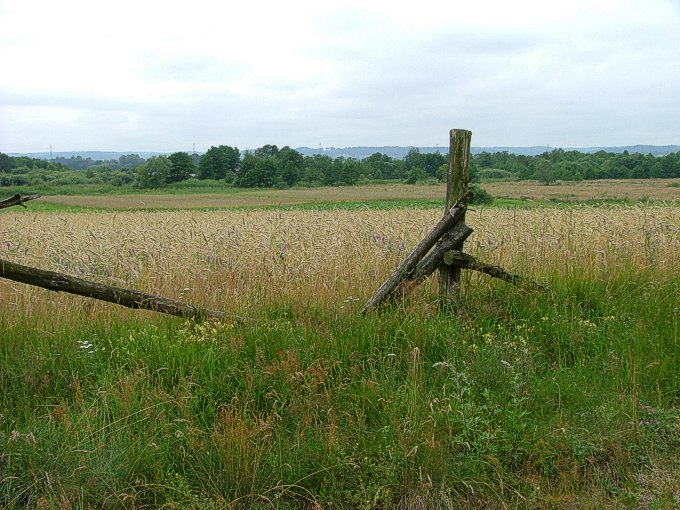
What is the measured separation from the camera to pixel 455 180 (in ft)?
18.8

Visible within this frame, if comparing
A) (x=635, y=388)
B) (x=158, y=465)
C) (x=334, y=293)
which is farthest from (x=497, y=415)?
(x=334, y=293)

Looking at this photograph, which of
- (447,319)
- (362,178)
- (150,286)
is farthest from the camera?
(362,178)

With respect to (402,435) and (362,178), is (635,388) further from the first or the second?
(362,178)

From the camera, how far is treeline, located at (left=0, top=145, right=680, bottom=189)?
9600cm

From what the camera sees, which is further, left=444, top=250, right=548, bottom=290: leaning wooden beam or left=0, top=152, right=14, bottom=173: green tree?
left=0, top=152, right=14, bottom=173: green tree

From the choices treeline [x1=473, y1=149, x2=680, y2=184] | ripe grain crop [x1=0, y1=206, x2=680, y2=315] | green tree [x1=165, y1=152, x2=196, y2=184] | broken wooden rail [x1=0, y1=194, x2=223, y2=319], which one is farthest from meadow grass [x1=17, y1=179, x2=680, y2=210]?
broken wooden rail [x1=0, y1=194, x2=223, y2=319]

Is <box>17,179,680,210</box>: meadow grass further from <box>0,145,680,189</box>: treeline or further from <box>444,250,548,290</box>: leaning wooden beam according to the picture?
<box>444,250,548,290</box>: leaning wooden beam

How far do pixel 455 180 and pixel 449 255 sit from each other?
753 mm

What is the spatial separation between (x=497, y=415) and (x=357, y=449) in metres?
0.97

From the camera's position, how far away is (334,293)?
601 centimetres

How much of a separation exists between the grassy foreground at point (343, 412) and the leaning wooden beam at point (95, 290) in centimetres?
17

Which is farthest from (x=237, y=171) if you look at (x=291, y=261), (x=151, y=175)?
(x=291, y=261)

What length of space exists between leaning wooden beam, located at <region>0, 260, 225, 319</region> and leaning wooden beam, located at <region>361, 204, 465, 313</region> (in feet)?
4.74

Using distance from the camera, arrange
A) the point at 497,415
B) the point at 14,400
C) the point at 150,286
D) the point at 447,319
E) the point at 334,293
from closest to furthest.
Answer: the point at 497,415 < the point at 14,400 < the point at 447,319 < the point at 334,293 < the point at 150,286
